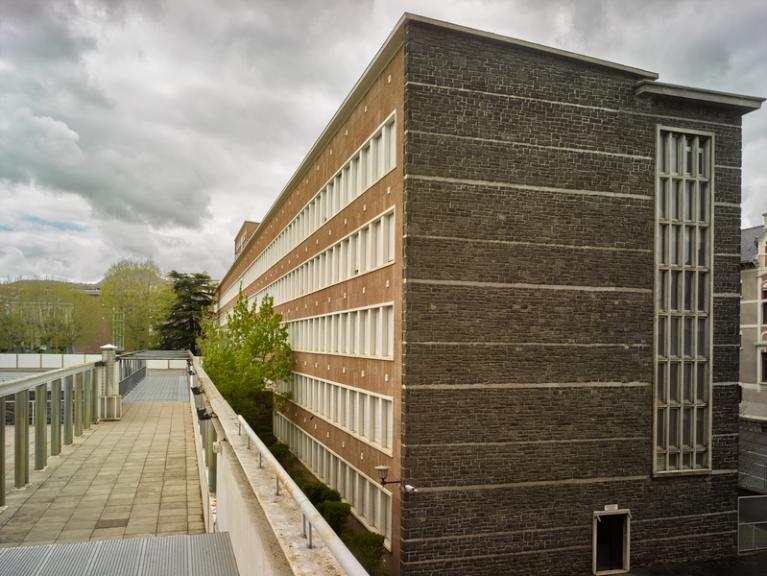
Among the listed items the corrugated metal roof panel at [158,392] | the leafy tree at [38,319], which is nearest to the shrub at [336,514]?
the corrugated metal roof panel at [158,392]

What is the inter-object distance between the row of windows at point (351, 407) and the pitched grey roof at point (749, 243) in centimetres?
3212

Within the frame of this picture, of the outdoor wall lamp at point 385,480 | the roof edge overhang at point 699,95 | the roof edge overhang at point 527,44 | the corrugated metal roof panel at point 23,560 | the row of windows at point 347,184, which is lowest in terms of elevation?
the outdoor wall lamp at point 385,480

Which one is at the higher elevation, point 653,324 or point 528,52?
point 528,52

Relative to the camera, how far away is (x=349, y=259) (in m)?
27.5

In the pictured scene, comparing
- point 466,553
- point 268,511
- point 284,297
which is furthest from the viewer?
point 284,297

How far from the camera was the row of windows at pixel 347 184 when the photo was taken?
72.6ft

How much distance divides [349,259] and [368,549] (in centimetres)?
1184

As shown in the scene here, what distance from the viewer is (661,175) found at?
2214 cm

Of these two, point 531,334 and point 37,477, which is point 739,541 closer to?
point 531,334

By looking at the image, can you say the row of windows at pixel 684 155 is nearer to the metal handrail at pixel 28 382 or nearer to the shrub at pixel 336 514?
the shrub at pixel 336 514

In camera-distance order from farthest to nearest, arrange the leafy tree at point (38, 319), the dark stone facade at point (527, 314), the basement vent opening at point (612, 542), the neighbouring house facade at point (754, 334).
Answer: the leafy tree at point (38, 319) < the neighbouring house facade at point (754, 334) < the basement vent opening at point (612, 542) < the dark stone facade at point (527, 314)

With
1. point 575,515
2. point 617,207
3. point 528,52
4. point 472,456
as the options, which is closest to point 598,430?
point 575,515

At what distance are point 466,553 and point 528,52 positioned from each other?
1453cm

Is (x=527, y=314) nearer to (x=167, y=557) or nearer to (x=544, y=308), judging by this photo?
(x=544, y=308)
